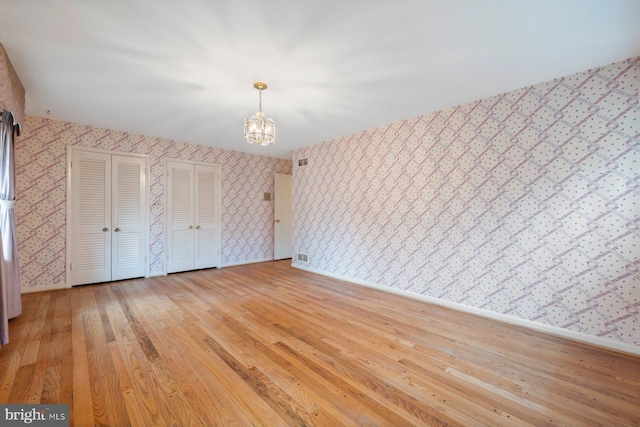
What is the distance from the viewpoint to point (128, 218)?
15.1ft

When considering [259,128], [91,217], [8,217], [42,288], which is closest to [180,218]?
[91,217]

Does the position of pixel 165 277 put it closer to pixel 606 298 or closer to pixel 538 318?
pixel 538 318

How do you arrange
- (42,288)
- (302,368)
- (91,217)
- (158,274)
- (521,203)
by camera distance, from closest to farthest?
(302,368), (521,203), (42,288), (91,217), (158,274)

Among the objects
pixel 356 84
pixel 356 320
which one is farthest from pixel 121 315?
pixel 356 84

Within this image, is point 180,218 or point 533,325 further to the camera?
point 180,218

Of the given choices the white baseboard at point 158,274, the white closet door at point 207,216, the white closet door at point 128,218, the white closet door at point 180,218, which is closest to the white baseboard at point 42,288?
the white closet door at point 128,218

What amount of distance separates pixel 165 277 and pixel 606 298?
602 cm

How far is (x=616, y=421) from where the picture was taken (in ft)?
5.08

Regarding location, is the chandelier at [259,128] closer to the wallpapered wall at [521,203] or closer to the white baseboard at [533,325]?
the wallpapered wall at [521,203]

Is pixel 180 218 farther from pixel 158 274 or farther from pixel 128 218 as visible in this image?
pixel 158 274

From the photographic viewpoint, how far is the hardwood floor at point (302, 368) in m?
1.59

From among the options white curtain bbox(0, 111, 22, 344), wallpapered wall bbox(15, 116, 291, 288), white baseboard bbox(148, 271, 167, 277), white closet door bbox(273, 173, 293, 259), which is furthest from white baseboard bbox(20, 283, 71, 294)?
white closet door bbox(273, 173, 293, 259)

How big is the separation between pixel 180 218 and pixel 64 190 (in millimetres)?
1700

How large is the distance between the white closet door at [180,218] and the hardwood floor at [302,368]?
176 cm
